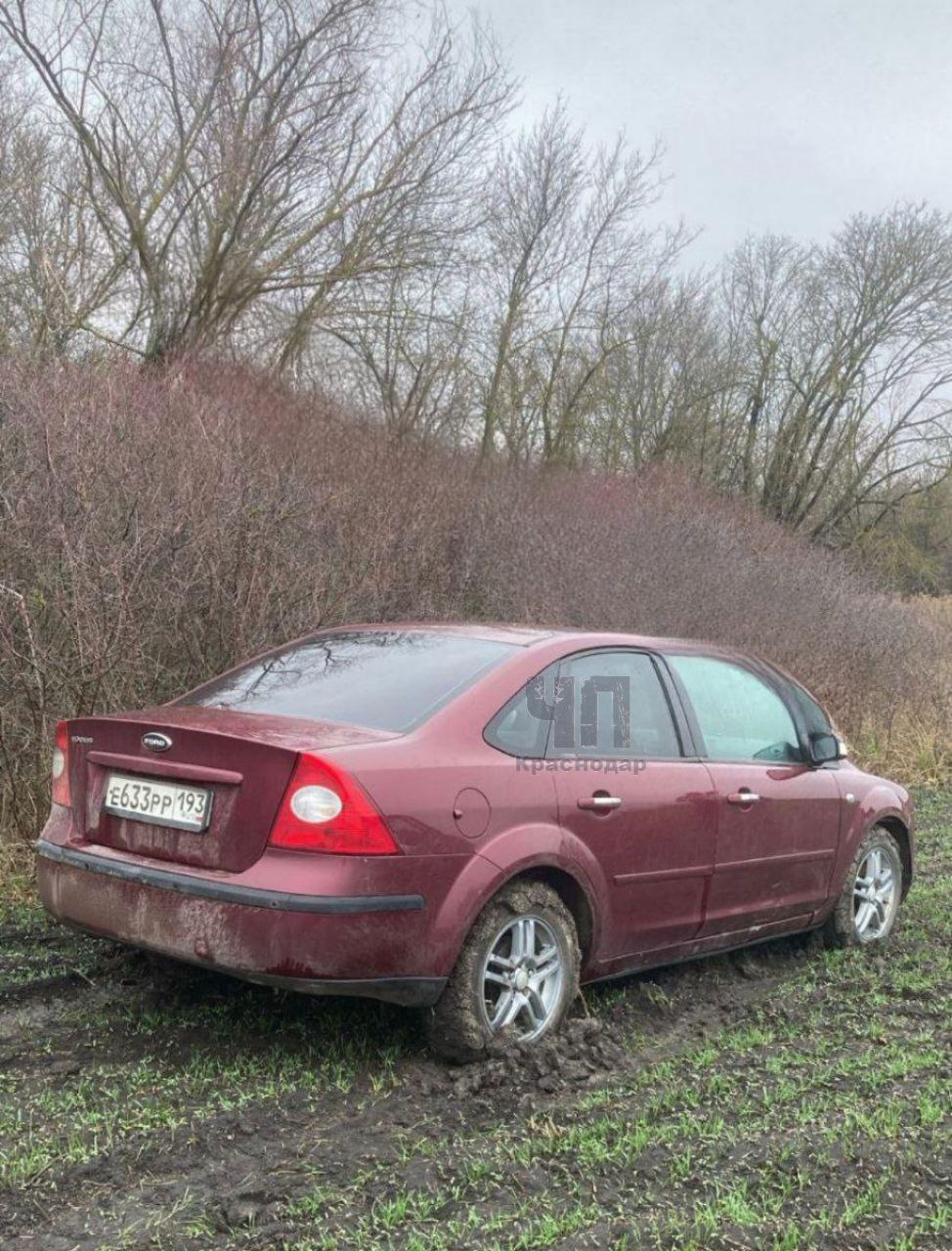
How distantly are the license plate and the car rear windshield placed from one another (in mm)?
479

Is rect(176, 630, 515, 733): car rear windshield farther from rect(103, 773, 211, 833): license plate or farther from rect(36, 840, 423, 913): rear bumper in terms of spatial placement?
rect(36, 840, 423, 913): rear bumper

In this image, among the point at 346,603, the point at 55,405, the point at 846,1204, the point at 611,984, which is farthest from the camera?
the point at 346,603

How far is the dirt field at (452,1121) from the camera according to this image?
9.29ft

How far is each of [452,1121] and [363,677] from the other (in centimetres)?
160

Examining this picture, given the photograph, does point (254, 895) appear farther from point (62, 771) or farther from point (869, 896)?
point (869, 896)

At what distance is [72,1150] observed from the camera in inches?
122

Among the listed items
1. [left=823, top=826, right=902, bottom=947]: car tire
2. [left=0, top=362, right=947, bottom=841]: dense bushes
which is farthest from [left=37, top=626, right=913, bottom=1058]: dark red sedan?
[left=0, top=362, right=947, bottom=841]: dense bushes

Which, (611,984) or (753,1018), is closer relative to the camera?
(753,1018)

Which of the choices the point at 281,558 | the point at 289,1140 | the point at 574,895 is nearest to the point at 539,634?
the point at 574,895

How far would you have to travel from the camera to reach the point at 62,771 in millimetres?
4254

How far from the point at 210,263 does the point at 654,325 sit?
1282cm

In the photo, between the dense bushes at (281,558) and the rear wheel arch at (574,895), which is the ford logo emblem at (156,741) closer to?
the rear wheel arch at (574,895)

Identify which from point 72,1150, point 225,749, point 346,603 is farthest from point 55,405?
point 72,1150

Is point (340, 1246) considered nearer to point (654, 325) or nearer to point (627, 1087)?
point (627, 1087)
